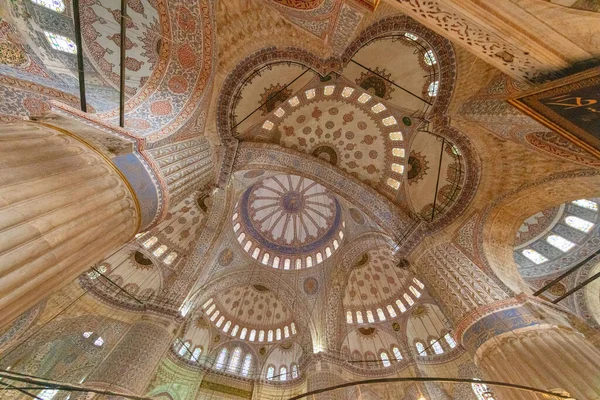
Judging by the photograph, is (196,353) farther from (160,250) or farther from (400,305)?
(400,305)

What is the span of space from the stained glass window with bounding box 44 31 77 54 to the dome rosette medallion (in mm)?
8766

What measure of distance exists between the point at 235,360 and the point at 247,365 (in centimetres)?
73

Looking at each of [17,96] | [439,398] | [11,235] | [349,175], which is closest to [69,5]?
[17,96]

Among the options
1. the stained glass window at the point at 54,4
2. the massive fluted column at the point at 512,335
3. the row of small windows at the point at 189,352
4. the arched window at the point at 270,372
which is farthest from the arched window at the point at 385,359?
the stained glass window at the point at 54,4

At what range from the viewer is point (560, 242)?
10031mm

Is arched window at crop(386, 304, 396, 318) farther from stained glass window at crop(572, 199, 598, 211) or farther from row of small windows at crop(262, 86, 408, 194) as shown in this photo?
stained glass window at crop(572, 199, 598, 211)

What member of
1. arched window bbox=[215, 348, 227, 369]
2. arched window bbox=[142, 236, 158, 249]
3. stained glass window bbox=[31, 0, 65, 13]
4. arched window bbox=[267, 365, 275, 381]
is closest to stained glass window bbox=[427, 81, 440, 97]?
stained glass window bbox=[31, 0, 65, 13]

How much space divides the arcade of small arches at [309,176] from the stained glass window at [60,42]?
0.14 ft

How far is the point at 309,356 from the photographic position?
11.5 meters

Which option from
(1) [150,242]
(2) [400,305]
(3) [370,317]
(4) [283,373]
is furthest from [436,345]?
(1) [150,242]

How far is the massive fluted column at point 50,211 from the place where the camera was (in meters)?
2.66

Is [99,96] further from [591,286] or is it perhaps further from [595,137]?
[591,286]

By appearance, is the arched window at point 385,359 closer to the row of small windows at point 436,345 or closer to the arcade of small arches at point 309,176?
the arcade of small arches at point 309,176

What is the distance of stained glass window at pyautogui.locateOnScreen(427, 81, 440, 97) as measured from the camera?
6.56m
